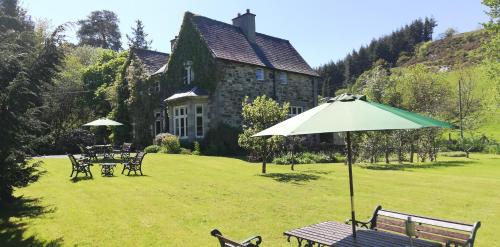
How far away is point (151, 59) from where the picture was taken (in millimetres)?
38344

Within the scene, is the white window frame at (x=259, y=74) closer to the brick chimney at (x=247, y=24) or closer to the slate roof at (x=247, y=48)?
the slate roof at (x=247, y=48)

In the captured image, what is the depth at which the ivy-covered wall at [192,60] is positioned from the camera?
30.2 m

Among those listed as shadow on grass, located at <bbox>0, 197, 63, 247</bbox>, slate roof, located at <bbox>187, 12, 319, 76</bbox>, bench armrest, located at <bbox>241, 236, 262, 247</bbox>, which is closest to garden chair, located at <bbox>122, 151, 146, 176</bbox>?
shadow on grass, located at <bbox>0, 197, 63, 247</bbox>

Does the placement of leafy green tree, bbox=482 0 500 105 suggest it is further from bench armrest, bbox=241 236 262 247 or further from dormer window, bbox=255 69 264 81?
bench armrest, bbox=241 236 262 247

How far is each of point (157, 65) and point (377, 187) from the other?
2791 centimetres

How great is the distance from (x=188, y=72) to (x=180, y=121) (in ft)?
13.0

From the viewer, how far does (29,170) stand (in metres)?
11.5

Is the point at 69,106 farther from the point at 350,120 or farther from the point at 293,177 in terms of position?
the point at 350,120

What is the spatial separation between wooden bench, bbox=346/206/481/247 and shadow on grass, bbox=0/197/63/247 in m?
6.00

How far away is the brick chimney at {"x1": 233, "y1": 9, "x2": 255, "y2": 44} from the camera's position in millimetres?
35406

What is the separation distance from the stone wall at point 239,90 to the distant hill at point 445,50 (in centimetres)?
6242

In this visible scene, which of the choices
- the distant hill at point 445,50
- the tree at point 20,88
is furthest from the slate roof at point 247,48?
the distant hill at point 445,50

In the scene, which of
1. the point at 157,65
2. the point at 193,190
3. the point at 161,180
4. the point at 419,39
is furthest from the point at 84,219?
the point at 419,39

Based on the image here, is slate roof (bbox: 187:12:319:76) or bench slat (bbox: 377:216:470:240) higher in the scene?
slate roof (bbox: 187:12:319:76)
